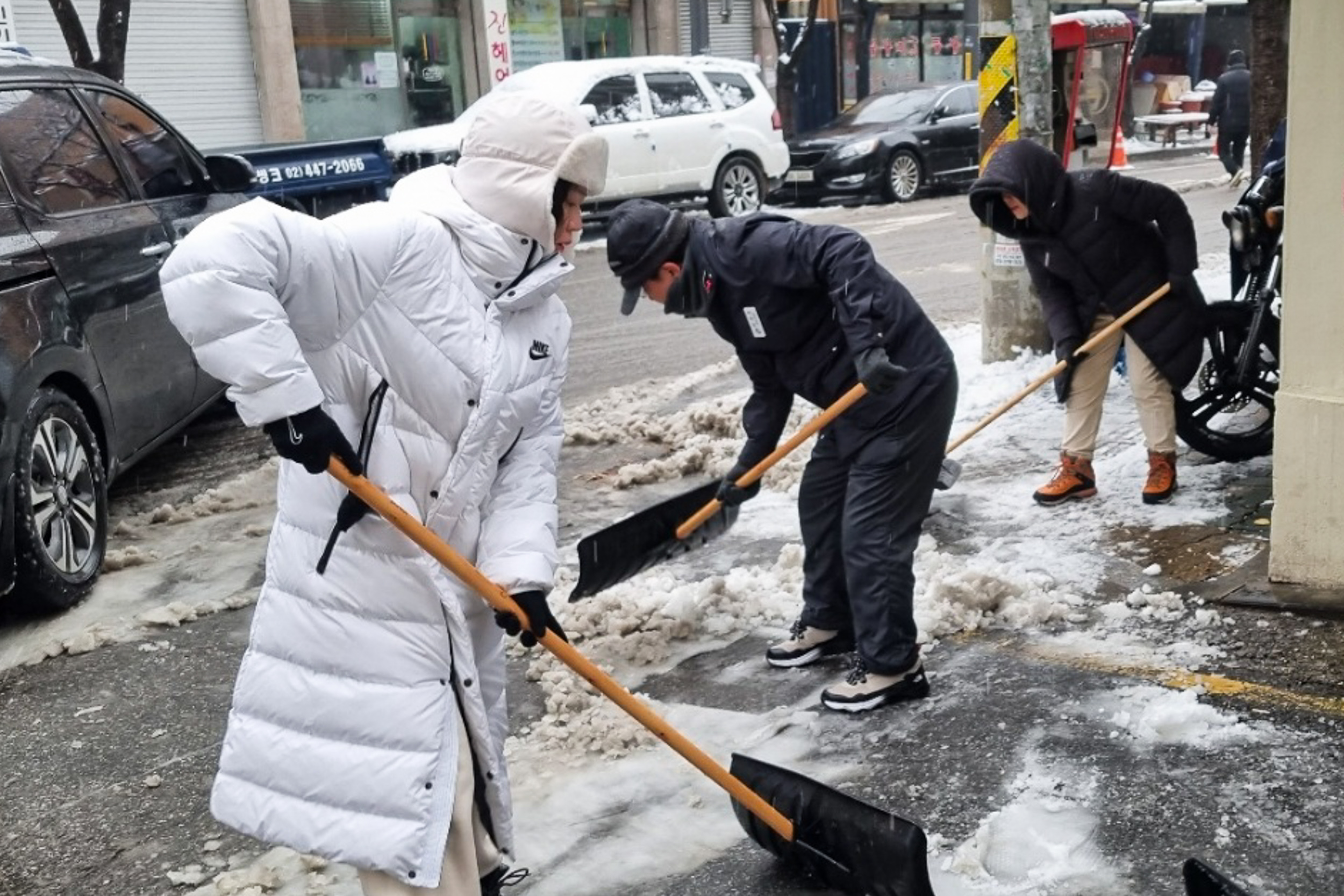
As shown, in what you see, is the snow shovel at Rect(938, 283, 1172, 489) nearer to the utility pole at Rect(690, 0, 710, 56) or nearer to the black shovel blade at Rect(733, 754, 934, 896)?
the black shovel blade at Rect(733, 754, 934, 896)

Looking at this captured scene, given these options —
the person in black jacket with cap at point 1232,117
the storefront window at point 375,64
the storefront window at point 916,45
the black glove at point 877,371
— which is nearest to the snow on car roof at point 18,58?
the black glove at point 877,371

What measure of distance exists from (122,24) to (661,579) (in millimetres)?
9683

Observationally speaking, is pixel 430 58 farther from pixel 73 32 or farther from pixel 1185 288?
pixel 1185 288

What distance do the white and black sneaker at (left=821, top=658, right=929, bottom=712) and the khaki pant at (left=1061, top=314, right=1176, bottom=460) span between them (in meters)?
2.13

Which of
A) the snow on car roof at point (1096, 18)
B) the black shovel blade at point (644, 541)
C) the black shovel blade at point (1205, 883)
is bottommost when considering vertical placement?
the black shovel blade at point (1205, 883)

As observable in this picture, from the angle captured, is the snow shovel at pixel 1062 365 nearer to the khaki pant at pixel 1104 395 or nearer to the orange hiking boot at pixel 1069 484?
the khaki pant at pixel 1104 395

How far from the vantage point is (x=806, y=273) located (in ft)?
13.2

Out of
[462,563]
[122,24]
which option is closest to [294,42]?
[122,24]

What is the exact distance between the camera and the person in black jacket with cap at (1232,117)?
17953mm

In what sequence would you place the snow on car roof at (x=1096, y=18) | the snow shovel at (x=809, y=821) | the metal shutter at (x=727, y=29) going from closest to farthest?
1. the snow shovel at (x=809, y=821)
2. the snow on car roof at (x=1096, y=18)
3. the metal shutter at (x=727, y=29)

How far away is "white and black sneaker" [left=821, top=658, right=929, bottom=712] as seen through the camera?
13.5ft

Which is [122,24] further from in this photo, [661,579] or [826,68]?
[826,68]

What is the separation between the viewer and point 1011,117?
757cm

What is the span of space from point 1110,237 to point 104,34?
32.2 ft
